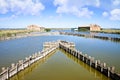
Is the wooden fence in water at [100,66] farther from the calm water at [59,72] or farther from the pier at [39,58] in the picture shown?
the calm water at [59,72]

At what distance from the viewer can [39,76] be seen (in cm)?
2116

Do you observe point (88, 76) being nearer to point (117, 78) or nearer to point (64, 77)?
point (64, 77)

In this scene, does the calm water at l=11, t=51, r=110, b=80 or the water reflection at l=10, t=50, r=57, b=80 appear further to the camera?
the calm water at l=11, t=51, r=110, b=80

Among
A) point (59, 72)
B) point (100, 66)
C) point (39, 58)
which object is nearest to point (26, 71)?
point (59, 72)

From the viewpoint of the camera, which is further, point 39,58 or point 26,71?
point 39,58

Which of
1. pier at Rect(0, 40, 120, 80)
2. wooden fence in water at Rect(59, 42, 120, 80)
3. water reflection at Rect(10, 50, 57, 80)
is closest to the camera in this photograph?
pier at Rect(0, 40, 120, 80)

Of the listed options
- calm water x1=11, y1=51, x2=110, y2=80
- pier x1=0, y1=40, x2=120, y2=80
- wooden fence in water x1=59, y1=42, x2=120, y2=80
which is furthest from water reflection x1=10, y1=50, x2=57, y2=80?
wooden fence in water x1=59, y1=42, x2=120, y2=80

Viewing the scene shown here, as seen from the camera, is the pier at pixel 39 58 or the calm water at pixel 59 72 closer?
the pier at pixel 39 58

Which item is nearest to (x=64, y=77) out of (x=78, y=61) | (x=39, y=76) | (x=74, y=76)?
(x=74, y=76)

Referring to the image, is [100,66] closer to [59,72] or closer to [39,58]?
[59,72]

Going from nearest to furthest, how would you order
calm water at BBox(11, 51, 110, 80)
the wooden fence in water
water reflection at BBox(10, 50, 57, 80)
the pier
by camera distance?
the pier, the wooden fence in water, water reflection at BBox(10, 50, 57, 80), calm water at BBox(11, 51, 110, 80)

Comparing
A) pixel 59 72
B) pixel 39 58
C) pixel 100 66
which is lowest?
pixel 59 72

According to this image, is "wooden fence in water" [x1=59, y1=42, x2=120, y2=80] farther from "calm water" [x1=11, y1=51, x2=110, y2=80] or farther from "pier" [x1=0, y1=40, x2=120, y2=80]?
"calm water" [x1=11, y1=51, x2=110, y2=80]

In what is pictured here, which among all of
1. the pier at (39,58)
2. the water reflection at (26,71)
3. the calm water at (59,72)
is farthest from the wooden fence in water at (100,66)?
the water reflection at (26,71)
